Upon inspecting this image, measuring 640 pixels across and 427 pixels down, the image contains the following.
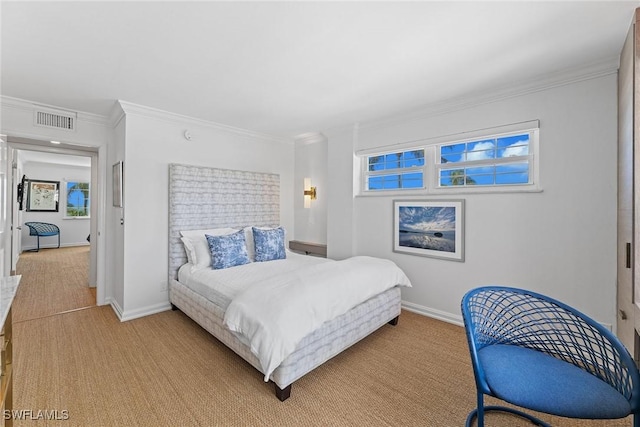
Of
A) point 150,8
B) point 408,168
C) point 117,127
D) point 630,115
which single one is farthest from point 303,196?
point 630,115

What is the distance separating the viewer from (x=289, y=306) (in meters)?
2.04

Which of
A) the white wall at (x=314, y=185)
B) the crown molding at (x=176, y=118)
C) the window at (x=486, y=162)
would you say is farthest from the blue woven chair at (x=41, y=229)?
the window at (x=486, y=162)

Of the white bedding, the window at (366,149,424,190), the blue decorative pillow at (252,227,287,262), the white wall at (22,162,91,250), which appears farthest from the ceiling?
the white wall at (22,162,91,250)

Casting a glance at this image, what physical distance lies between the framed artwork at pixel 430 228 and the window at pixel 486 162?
31 cm

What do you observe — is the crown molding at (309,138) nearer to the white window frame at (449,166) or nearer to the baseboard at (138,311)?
the white window frame at (449,166)

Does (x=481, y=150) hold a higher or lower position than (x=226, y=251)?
higher

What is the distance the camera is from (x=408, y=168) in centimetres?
371

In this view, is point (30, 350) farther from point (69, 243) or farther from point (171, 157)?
point (69, 243)

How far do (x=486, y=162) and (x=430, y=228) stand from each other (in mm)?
953

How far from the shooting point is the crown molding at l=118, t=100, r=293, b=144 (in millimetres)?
3306

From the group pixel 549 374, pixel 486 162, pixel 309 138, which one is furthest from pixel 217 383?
pixel 309 138

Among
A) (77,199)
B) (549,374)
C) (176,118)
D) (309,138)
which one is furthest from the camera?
(77,199)

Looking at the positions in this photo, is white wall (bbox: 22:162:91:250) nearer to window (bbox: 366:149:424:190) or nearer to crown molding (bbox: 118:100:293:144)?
crown molding (bbox: 118:100:293:144)

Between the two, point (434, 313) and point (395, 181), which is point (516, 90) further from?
point (434, 313)
